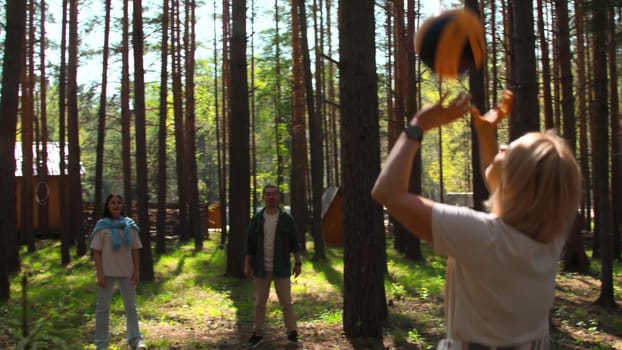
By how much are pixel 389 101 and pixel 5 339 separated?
19556mm

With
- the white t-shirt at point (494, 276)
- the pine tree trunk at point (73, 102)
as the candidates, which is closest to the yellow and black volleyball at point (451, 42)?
the white t-shirt at point (494, 276)

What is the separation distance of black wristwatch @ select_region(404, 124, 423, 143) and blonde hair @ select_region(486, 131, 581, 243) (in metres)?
0.29

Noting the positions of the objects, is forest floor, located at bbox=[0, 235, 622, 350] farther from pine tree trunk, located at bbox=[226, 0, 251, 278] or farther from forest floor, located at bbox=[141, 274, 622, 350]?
pine tree trunk, located at bbox=[226, 0, 251, 278]

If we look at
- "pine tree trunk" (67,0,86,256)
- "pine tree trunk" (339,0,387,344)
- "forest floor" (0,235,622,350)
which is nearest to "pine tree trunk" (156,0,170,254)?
"forest floor" (0,235,622,350)

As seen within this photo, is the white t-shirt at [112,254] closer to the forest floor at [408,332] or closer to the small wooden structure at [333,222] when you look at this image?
the forest floor at [408,332]

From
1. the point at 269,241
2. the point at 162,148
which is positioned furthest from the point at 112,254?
the point at 162,148

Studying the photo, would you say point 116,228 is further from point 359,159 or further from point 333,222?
point 333,222

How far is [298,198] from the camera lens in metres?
21.4

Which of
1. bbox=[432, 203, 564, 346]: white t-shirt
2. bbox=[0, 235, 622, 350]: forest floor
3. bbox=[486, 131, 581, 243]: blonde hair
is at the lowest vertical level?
bbox=[0, 235, 622, 350]: forest floor

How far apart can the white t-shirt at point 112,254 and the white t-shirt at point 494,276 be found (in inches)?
236

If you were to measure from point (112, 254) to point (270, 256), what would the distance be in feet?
6.42

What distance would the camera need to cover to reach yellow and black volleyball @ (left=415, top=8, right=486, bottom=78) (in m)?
2.35

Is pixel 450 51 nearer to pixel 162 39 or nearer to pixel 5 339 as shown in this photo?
pixel 5 339

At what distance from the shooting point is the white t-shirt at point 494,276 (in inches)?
76.5
